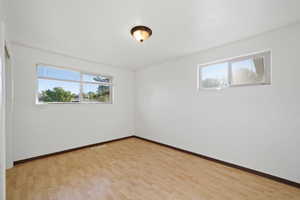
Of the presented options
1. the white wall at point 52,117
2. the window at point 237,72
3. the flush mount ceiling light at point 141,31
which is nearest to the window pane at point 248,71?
the window at point 237,72

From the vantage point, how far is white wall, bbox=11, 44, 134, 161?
8.48 ft

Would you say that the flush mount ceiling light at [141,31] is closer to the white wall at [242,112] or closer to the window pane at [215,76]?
the white wall at [242,112]

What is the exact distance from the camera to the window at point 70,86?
9.68ft

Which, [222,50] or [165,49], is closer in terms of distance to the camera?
[222,50]

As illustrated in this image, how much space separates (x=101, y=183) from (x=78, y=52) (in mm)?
2805

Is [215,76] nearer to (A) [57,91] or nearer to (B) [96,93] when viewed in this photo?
(B) [96,93]

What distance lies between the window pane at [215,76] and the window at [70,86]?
110 inches

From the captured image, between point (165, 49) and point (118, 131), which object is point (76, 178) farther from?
point (165, 49)

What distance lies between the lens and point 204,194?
1773 millimetres

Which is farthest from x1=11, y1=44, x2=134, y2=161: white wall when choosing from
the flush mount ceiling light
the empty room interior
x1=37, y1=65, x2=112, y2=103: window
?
the flush mount ceiling light

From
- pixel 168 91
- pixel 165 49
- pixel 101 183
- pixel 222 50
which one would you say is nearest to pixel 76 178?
pixel 101 183

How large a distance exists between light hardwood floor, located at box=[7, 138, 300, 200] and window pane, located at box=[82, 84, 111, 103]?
1565 mm

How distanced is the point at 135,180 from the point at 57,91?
2740 millimetres

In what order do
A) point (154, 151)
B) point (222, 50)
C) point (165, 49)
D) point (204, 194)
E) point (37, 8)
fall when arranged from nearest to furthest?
point (37, 8), point (204, 194), point (222, 50), point (165, 49), point (154, 151)
